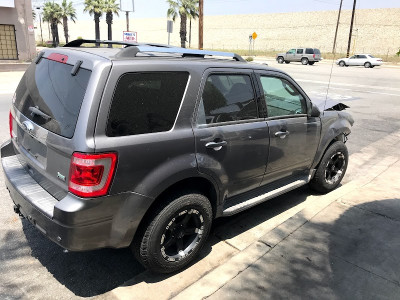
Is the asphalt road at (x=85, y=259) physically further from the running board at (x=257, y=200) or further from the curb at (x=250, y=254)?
the running board at (x=257, y=200)

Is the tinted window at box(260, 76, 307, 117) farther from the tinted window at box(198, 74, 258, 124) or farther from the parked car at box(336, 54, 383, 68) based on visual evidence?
the parked car at box(336, 54, 383, 68)

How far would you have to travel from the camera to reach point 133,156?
2.52 metres

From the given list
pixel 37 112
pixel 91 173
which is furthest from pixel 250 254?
pixel 37 112

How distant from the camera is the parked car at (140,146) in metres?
2.45

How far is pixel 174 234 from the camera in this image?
3.00 meters

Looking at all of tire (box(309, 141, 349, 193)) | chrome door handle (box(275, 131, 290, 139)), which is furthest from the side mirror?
tire (box(309, 141, 349, 193))

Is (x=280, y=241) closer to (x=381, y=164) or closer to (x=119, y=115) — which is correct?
(x=119, y=115)

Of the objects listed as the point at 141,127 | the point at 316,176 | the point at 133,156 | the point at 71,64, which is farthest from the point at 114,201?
the point at 316,176

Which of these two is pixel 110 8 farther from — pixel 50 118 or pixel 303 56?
pixel 50 118

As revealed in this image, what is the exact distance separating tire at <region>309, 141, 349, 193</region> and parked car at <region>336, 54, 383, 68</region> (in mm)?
36356

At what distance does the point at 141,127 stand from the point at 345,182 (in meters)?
3.97

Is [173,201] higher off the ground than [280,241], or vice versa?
[173,201]

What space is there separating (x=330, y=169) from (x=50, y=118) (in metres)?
3.65

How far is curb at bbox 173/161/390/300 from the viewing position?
9.16ft
